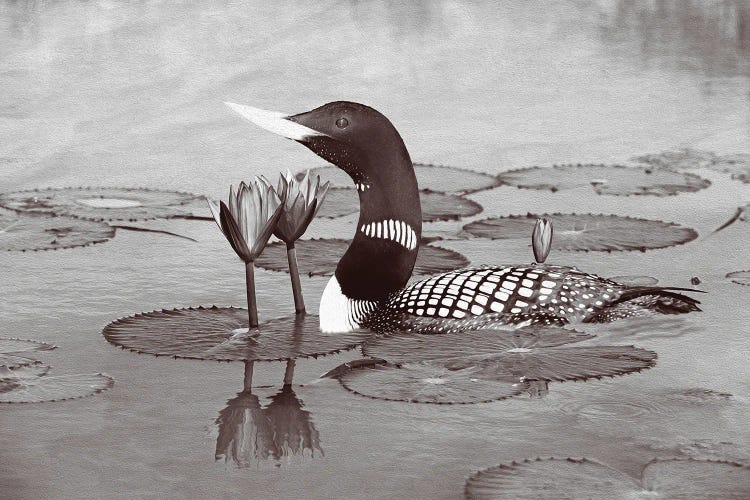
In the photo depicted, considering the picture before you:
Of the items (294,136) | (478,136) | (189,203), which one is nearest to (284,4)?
(478,136)

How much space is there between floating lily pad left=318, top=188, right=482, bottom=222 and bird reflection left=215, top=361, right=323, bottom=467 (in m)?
2.32

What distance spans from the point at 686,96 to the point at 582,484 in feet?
21.8

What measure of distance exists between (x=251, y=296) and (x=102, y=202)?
229 cm

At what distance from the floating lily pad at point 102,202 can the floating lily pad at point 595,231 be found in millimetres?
1410

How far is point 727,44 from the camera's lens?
11.8m

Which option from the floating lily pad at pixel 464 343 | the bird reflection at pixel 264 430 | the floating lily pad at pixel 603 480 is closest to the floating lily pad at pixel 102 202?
the floating lily pad at pixel 464 343

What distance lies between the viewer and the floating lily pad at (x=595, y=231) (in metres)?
6.00

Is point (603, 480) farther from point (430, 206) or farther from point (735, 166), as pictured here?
point (735, 166)

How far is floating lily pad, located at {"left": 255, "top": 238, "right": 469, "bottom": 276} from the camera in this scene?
558 centimetres

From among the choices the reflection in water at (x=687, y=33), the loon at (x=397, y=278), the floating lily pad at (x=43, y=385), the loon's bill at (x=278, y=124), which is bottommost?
the floating lily pad at (x=43, y=385)

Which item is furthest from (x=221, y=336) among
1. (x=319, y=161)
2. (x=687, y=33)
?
(x=687, y=33)

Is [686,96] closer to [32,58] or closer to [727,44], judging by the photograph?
[727,44]

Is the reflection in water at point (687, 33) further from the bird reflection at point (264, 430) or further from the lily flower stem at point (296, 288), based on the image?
the bird reflection at point (264, 430)

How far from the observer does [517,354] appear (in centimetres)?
437
